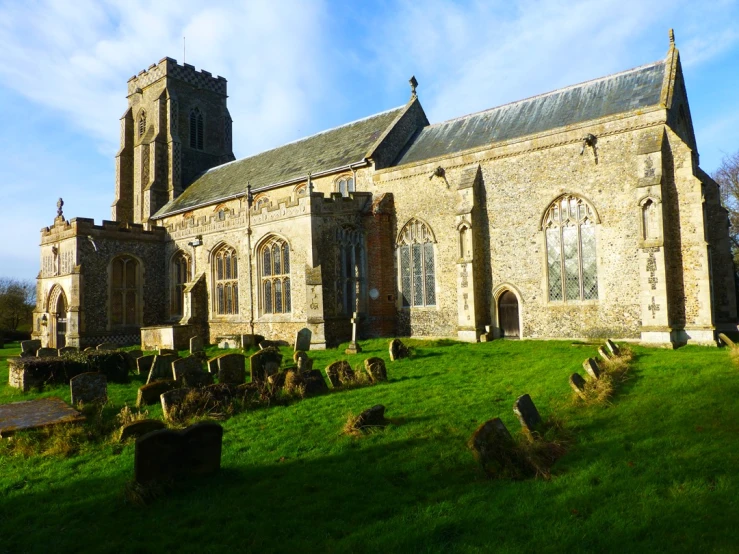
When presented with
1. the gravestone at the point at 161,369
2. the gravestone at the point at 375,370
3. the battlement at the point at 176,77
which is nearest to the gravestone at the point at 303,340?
the gravestone at the point at 161,369

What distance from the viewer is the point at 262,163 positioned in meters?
28.1

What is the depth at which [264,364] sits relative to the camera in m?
11.4

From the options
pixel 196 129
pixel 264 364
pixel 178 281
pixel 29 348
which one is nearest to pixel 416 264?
pixel 264 364

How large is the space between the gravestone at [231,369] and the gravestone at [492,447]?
237 inches

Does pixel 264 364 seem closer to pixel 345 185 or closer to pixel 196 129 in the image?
pixel 345 185

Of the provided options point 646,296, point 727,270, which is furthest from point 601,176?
point 727,270

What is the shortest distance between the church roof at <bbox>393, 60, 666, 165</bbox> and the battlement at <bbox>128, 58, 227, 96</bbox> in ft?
64.8

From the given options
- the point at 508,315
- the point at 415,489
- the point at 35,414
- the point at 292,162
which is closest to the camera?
the point at 415,489

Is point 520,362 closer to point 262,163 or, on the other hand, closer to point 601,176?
point 601,176

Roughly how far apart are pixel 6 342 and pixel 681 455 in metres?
35.6

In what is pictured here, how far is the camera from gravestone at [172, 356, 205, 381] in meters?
10.3

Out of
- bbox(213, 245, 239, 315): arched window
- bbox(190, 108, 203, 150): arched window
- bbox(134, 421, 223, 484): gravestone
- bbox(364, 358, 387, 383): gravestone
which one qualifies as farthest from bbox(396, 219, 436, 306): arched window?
bbox(190, 108, 203, 150): arched window

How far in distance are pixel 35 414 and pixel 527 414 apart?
7728 millimetres

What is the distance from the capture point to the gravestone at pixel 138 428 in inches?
293
